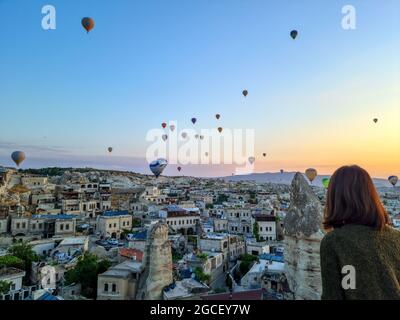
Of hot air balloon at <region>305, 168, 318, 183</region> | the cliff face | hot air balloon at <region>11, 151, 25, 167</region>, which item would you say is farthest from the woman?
hot air balloon at <region>305, 168, 318, 183</region>

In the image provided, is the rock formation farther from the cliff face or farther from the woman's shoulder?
the woman's shoulder

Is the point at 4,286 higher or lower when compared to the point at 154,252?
lower

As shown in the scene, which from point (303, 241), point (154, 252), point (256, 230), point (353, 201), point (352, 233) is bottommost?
point (256, 230)

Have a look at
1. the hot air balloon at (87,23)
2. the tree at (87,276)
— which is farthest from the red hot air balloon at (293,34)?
the tree at (87,276)

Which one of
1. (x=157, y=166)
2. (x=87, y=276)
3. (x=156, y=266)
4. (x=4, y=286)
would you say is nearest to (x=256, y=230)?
(x=157, y=166)

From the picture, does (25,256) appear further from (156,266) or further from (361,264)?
(361,264)

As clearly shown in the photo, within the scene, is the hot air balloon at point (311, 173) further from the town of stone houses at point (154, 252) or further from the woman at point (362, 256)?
the woman at point (362, 256)
